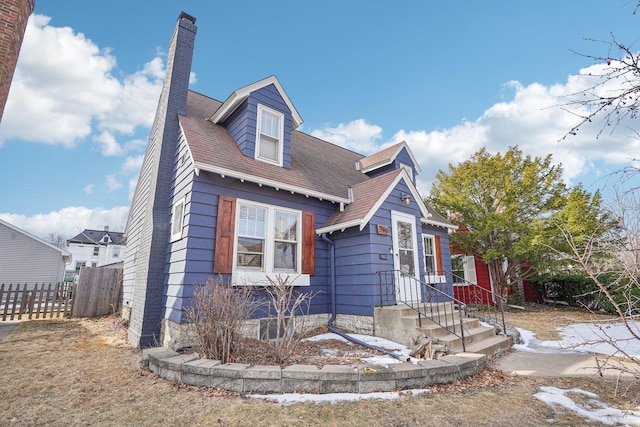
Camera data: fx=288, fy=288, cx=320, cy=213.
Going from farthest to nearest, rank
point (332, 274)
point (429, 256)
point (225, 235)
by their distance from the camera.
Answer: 1. point (429, 256)
2. point (332, 274)
3. point (225, 235)

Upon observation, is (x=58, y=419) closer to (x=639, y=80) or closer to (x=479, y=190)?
(x=639, y=80)

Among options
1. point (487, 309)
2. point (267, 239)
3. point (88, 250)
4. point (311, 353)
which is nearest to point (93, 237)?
point (88, 250)

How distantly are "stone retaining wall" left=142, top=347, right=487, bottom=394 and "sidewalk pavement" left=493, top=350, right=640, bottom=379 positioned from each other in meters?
1.63

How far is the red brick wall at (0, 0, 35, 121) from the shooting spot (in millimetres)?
5953

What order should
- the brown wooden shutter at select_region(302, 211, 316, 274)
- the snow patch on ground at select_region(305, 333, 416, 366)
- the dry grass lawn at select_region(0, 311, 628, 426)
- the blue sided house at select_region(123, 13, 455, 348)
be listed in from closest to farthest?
the dry grass lawn at select_region(0, 311, 628, 426), the snow patch on ground at select_region(305, 333, 416, 366), the blue sided house at select_region(123, 13, 455, 348), the brown wooden shutter at select_region(302, 211, 316, 274)

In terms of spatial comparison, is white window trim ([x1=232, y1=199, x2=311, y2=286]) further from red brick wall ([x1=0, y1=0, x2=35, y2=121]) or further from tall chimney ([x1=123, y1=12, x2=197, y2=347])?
red brick wall ([x1=0, y1=0, x2=35, y2=121])

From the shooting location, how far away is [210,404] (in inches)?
138

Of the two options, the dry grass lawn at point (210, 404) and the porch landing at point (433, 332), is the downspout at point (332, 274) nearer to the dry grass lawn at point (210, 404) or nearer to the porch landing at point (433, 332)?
the porch landing at point (433, 332)

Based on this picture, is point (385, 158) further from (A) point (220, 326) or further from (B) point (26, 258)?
(B) point (26, 258)

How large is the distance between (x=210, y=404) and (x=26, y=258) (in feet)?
87.1

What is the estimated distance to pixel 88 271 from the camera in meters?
11.0

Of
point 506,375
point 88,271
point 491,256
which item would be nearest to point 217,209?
point 506,375

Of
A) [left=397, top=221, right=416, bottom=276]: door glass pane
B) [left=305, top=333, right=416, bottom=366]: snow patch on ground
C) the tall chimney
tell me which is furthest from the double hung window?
[left=397, top=221, right=416, bottom=276]: door glass pane

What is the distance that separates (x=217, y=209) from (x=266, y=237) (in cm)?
131
